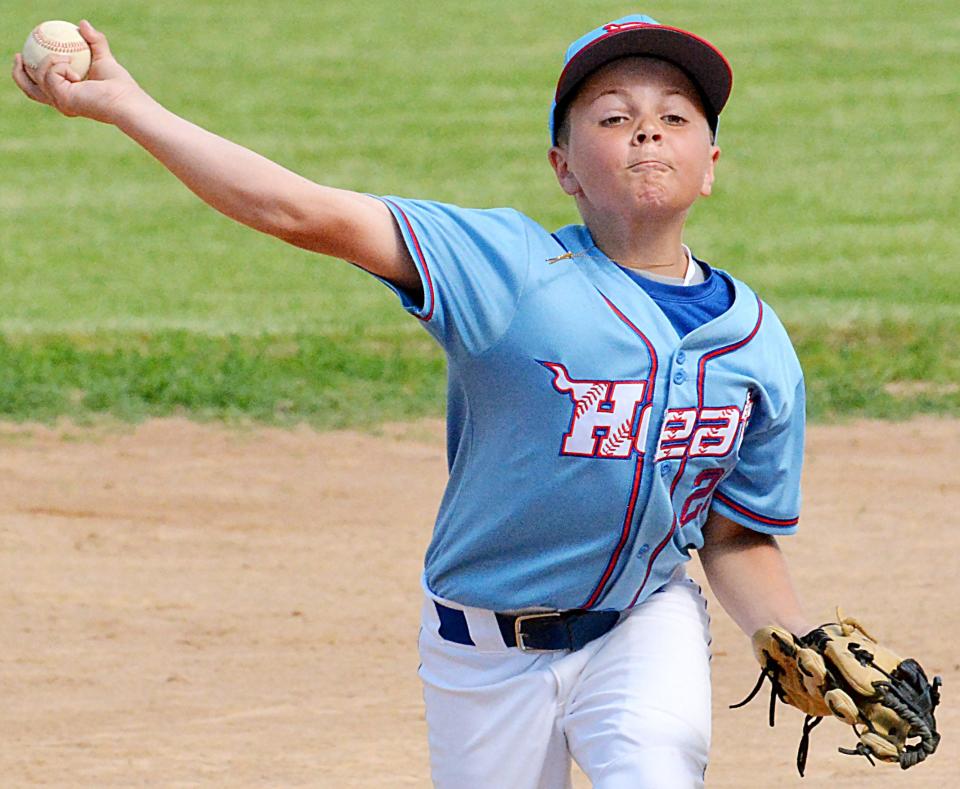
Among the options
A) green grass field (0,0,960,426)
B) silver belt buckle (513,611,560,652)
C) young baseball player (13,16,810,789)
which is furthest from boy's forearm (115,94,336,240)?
green grass field (0,0,960,426)

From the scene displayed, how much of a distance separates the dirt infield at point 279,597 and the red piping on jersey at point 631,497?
1.80 m

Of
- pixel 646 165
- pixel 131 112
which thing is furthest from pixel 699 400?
pixel 131 112

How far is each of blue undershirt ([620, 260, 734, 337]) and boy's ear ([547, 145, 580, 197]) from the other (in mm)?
175

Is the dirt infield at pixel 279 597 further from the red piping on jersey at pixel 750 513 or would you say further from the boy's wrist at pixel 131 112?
the boy's wrist at pixel 131 112

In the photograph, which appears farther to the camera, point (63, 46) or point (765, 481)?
point (765, 481)

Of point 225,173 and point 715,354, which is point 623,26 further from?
point 225,173

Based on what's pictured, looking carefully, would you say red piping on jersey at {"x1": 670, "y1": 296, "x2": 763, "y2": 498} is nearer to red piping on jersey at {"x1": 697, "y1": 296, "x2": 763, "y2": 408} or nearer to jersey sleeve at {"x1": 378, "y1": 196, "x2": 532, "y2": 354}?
red piping on jersey at {"x1": 697, "y1": 296, "x2": 763, "y2": 408}

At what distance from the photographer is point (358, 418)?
7.93 metres

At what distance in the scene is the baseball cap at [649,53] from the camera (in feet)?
9.92

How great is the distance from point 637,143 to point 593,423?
0.48 m

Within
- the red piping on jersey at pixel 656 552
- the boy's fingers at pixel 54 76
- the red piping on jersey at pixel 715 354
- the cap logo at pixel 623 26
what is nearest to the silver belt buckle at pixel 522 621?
the red piping on jersey at pixel 656 552

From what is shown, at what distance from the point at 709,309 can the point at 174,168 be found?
98cm

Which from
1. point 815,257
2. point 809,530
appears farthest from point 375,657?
point 815,257

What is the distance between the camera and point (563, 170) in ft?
10.3
